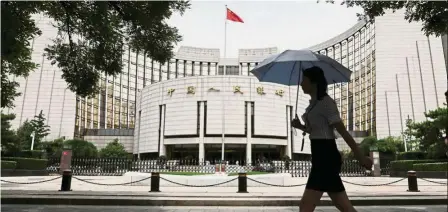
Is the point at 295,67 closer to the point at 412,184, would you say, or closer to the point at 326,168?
the point at 326,168

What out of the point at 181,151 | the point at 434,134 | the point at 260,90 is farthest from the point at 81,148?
the point at 434,134

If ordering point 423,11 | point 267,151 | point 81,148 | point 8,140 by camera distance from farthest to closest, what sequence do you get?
point 267,151
point 81,148
point 8,140
point 423,11

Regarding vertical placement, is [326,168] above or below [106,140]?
below

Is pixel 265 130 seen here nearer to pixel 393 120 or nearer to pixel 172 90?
pixel 172 90

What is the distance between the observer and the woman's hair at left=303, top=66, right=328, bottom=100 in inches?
145

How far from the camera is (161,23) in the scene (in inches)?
332

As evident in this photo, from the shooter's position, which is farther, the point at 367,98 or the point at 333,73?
the point at 367,98

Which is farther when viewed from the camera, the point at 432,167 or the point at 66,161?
the point at 66,161

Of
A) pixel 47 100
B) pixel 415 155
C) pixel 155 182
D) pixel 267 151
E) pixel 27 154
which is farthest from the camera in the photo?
pixel 47 100

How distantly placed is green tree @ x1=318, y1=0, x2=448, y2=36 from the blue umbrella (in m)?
3.59

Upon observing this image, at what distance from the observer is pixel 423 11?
330 inches

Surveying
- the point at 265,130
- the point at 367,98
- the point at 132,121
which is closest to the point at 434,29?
the point at 265,130

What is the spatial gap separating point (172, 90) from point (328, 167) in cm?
5754

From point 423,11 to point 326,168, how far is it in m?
6.91
